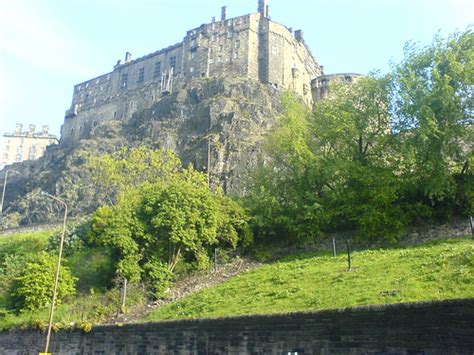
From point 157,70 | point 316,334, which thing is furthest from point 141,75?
point 316,334

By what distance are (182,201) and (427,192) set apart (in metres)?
11.9

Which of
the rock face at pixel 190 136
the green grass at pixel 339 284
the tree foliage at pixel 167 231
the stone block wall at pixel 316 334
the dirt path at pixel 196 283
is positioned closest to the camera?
the stone block wall at pixel 316 334

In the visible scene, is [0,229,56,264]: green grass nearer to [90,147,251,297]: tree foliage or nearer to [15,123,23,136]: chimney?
[90,147,251,297]: tree foliage

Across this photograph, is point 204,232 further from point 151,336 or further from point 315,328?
point 315,328

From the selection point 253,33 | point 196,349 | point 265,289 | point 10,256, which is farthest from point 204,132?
point 196,349

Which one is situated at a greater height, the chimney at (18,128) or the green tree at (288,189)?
the chimney at (18,128)

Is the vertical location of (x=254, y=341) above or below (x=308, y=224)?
below

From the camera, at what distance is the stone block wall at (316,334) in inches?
410

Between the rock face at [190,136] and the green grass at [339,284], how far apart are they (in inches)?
971

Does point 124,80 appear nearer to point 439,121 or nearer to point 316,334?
point 439,121

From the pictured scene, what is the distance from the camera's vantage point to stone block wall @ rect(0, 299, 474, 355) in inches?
410

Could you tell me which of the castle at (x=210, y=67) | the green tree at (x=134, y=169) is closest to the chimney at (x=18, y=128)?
the castle at (x=210, y=67)

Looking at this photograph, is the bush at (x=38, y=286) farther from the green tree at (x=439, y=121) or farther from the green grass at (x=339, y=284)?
the green tree at (x=439, y=121)

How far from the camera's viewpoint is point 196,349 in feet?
49.2
